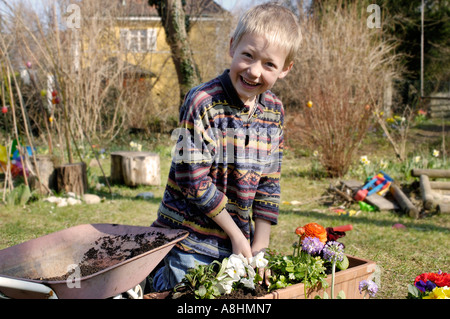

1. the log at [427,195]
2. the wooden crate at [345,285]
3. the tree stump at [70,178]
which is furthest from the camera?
the tree stump at [70,178]

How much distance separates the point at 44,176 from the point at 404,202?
163 inches

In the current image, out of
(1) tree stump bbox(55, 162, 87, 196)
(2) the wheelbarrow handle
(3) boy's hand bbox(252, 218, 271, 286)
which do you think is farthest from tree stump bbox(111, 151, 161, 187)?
(2) the wheelbarrow handle

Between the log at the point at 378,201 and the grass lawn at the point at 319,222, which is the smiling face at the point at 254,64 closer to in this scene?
the grass lawn at the point at 319,222

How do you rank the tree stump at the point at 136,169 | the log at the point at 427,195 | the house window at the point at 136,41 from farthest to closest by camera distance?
1. the house window at the point at 136,41
2. the tree stump at the point at 136,169
3. the log at the point at 427,195

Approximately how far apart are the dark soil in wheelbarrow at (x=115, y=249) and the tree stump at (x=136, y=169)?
424 cm

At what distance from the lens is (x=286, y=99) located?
9.23 m

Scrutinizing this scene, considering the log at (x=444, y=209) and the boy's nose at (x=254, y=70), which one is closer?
the boy's nose at (x=254, y=70)

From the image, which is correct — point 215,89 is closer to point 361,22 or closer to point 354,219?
point 354,219

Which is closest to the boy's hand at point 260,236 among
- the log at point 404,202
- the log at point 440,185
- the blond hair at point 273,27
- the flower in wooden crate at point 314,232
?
the flower in wooden crate at point 314,232

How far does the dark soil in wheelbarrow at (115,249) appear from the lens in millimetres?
1629

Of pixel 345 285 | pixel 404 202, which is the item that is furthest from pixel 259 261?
pixel 404 202

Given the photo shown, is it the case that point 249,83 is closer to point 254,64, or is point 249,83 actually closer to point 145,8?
point 254,64

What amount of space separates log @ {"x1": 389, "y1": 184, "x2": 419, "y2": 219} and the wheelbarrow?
3498mm

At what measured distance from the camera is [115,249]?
1.71 m
